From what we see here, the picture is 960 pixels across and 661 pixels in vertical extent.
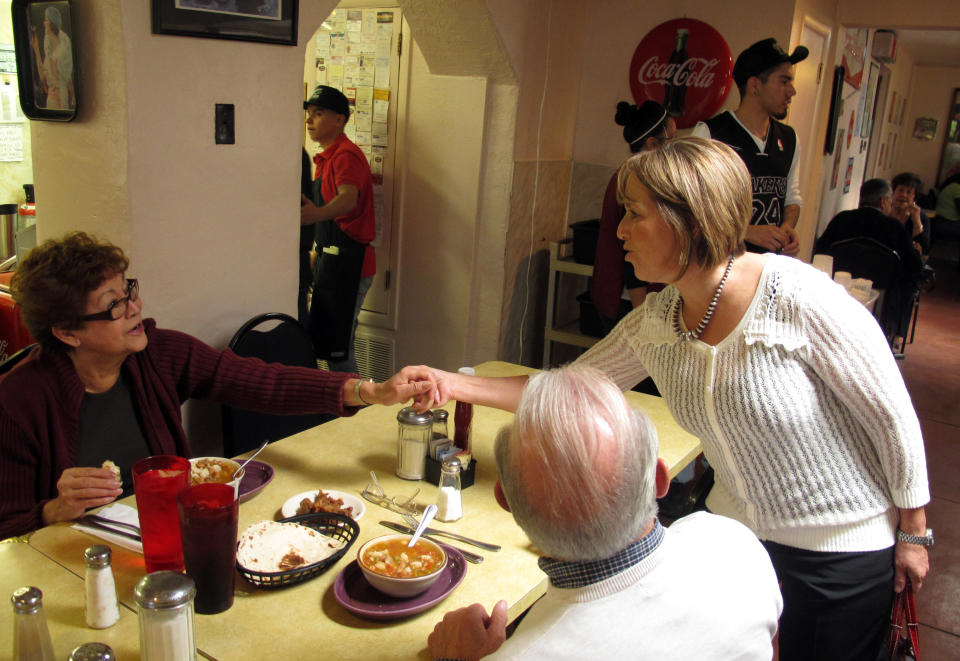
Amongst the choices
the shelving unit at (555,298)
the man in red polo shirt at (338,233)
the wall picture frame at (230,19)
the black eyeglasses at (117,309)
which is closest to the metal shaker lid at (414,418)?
the black eyeglasses at (117,309)

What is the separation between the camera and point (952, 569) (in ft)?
10.9

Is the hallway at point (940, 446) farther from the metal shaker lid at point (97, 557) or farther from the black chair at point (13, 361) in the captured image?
the black chair at point (13, 361)

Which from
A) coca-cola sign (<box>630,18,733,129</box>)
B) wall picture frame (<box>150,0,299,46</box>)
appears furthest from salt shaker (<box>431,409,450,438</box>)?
coca-cola sign (<box>630,18,733,129</box>)

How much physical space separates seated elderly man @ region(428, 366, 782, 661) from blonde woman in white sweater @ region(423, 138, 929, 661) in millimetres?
508

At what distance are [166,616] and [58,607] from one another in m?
0.35

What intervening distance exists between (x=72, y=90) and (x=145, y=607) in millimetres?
1766

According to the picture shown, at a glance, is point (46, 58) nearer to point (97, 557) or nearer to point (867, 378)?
point (97, 557)

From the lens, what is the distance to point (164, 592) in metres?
1.10

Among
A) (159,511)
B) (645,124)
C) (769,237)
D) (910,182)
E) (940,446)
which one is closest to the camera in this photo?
(159,511)

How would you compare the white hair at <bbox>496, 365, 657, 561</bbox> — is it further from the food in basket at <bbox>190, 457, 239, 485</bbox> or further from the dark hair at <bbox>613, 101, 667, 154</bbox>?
the dark hair at <bbox>613, 101, 667, 154</bbox>

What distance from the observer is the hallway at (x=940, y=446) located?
9.68 ft

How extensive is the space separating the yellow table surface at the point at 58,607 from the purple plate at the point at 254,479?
0.39 meters

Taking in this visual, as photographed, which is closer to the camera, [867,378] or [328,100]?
[867,378]

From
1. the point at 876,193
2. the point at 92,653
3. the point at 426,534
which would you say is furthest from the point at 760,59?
the point at 876,193
